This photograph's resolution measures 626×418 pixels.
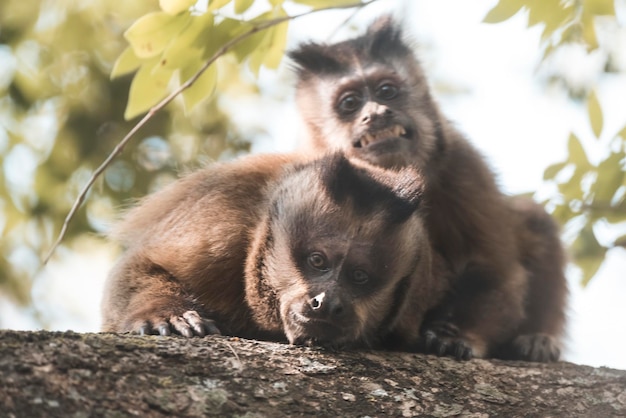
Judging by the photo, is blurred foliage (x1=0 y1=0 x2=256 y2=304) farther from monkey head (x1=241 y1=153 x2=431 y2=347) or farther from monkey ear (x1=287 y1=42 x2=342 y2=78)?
monkey head (x1=241 y1=153 x2=431 y2=347)

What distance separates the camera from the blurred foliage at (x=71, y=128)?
29.6 feet

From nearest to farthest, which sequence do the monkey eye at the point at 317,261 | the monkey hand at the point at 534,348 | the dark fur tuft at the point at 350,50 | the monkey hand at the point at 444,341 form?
the monkey eye at the point at 317,261
the monkey hand at the point at 444,341
the monkey hand at the point at 534,348
the dark fur tuft at the point at 350,50

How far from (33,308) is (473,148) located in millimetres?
6120

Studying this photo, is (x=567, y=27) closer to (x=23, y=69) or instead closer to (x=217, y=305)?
(x=217, y=305)

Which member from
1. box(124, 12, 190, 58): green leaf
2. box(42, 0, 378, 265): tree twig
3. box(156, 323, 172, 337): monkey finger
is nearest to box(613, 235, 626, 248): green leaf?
box(42, 0, 378, 265): tree twig

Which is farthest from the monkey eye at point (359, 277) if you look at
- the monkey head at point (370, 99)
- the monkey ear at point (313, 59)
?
the monkey ear at point (313, 59)

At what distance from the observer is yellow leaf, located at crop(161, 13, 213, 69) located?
5.13 m

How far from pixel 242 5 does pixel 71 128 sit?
4.72 m

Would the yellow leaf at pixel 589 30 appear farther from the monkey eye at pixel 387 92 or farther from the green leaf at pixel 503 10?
the monkey eye at pixel 387 92

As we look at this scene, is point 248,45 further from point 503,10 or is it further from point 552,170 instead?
point 552,170

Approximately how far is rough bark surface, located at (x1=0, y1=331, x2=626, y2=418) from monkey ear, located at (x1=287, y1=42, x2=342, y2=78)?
395 centimetres

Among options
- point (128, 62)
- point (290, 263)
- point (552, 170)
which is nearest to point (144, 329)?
point (290, 263)

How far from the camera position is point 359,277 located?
534 cm

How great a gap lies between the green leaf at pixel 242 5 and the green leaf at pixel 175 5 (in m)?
0.34
